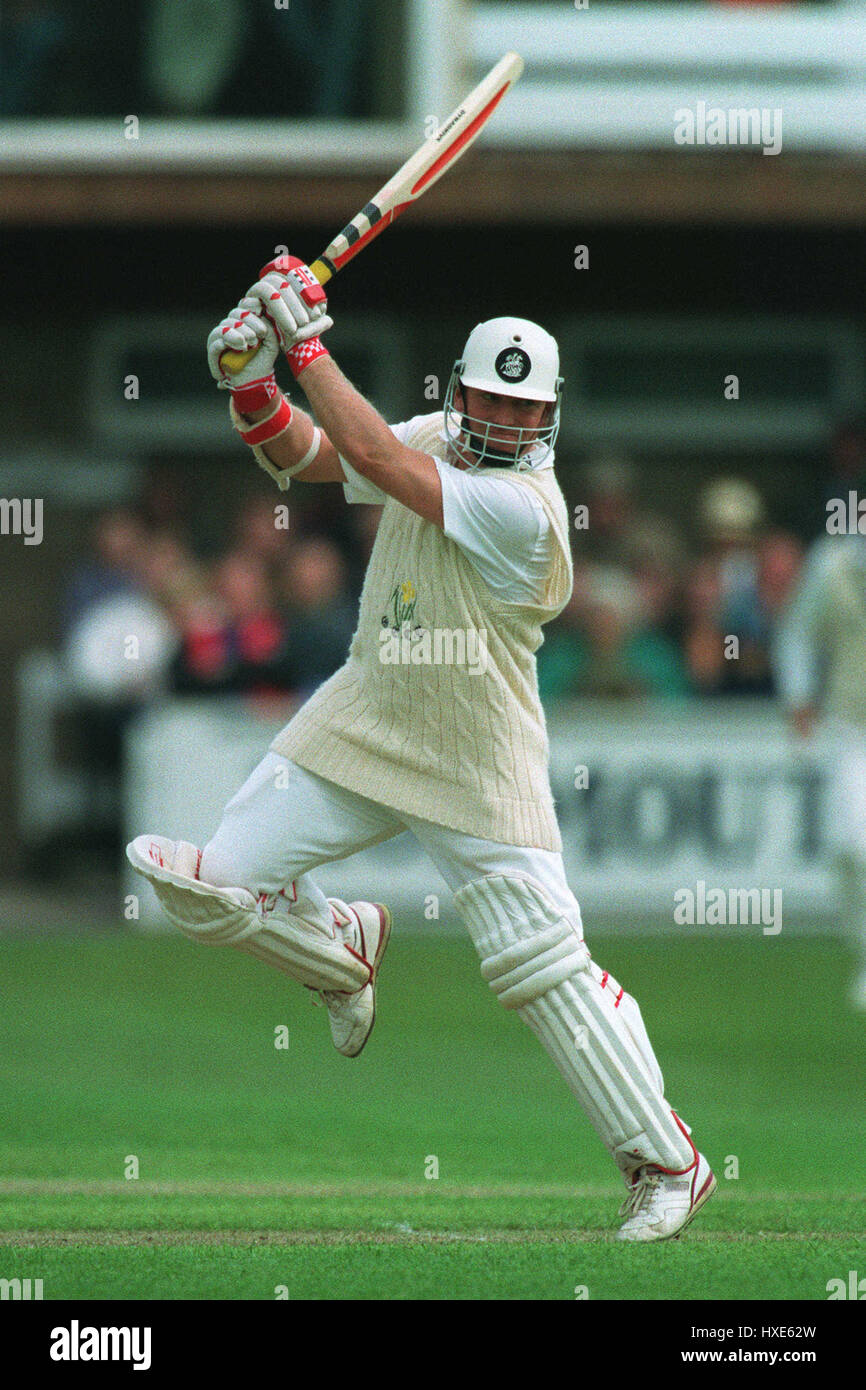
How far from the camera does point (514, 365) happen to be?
5.41 m

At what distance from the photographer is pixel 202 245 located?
48.3ft

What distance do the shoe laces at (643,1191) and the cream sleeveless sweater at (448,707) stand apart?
0.80m

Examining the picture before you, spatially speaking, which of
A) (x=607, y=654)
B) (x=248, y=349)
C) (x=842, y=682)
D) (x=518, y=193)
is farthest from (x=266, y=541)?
(x=248, y=349)

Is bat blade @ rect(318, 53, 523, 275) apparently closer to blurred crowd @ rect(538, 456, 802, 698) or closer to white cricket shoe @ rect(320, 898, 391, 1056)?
white cricket shoe @ rect(320, 898, 391, 1056)

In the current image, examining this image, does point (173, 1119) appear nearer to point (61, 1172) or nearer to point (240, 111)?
point (61, 1172)

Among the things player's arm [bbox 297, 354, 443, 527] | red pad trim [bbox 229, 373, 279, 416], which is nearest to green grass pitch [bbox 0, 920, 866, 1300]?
player's arm [bbox 297, 354, 443, 527]

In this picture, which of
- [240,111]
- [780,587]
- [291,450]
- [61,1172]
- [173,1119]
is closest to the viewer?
[291,450]

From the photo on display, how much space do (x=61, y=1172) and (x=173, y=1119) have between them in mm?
1089

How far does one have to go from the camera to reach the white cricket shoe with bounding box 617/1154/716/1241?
531 centimetres

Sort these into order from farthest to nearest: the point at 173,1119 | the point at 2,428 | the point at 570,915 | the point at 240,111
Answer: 1. the point at 2,428
2. the point at 240,111
3. the point at 173,1119
4. the point at 570,915

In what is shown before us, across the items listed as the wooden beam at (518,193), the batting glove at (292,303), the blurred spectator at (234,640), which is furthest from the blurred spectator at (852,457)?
the batting glove at (292,303)

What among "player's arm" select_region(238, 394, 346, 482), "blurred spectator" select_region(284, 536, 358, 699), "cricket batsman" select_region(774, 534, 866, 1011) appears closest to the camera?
"player's arm" select_region(238, 394, 346, 482)

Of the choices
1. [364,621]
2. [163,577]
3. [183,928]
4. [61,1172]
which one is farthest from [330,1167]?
[163,577]

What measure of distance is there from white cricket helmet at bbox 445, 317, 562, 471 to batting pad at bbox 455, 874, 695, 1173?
101 centimetres
